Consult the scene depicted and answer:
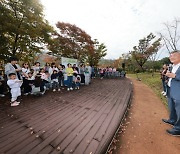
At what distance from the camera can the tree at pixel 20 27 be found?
932 centimetres

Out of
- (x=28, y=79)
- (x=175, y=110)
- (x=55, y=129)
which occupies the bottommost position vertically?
(x=55, y=129)

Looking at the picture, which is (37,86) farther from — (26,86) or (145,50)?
(145,50)

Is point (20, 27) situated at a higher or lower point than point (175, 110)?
higher

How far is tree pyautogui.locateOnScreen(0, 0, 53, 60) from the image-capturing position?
9.32 meters

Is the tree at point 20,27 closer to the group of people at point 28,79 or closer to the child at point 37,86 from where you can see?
the group of people at point 28,79

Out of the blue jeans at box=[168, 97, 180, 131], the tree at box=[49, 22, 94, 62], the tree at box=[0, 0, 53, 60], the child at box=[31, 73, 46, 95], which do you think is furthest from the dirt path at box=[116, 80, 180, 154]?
the tree at box=[49, 22, 94, 62]

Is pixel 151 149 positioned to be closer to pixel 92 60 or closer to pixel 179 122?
pixel 179 122

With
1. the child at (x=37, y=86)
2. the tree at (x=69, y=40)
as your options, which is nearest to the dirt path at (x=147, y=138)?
the child at (x=37, y=86)

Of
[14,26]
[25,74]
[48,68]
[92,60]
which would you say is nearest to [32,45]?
[14,26]

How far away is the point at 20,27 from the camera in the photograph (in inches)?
389

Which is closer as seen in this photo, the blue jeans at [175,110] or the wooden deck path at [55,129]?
the wooden deck path at [55,129]

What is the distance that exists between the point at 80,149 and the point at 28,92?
17.3 feet

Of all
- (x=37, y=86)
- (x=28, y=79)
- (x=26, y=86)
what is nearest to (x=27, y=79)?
(x=28, y=79)

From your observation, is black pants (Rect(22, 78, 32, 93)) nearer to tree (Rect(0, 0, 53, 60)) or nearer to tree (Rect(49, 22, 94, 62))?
tree (Rect(0, 0, 53, 60))
